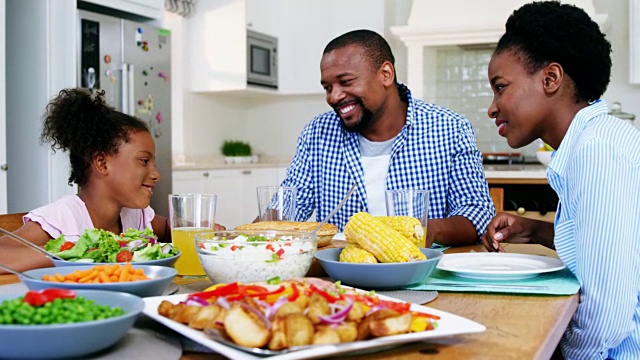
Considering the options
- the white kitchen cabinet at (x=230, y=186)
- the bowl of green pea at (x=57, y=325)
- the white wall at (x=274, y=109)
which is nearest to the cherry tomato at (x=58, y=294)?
the bowl of green pea at (x=57, y=325)

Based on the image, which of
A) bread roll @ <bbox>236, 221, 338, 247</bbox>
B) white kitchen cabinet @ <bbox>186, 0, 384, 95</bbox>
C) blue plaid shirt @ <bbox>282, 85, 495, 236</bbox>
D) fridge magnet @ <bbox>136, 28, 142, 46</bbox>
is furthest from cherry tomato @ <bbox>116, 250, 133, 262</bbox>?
white kitchen cabinet @ <bbox>186, 0, 384, 95</bbox>

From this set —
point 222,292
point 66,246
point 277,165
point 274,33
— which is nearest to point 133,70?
point 277,165

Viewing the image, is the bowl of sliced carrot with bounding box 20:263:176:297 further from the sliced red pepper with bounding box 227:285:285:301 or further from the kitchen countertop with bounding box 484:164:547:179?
the kitchen countertop with bounding box 484:164:547:179

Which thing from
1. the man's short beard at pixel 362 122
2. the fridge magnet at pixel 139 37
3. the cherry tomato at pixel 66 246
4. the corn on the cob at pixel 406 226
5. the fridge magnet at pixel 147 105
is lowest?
the cherry tomato at pixel 66 246

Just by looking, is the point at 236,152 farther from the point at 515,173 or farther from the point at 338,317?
the point at 338,317

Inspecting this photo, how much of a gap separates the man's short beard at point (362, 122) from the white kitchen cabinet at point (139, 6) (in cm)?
219

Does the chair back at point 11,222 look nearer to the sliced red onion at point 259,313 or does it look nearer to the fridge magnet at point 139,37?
the sliced red onion at point 259,313

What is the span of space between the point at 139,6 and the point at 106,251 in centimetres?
333

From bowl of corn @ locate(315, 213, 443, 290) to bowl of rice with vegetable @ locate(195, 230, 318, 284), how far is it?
Result: 0.08m

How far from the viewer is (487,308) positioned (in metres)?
1.08

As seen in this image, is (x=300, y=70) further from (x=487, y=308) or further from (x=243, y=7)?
(x=487, y=308)

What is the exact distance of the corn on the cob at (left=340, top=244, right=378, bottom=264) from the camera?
1226mm

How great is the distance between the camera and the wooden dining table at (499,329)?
2.71 ft

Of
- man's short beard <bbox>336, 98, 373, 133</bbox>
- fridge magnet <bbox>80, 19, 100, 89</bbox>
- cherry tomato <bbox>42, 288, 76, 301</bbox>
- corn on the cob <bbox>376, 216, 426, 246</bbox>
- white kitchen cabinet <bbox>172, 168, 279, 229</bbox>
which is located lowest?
white kitchen cabinet <bbox>172, 168, 279, 229</bbox>
